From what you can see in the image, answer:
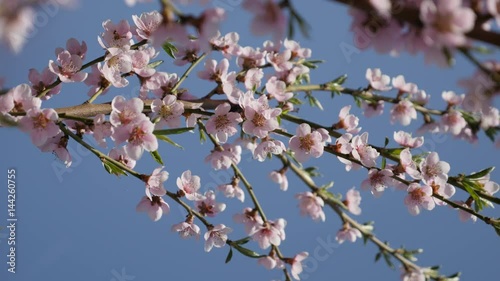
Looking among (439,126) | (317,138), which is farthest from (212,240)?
(439,126)

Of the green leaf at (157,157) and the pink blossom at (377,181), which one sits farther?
the pink blossom at (377,181)

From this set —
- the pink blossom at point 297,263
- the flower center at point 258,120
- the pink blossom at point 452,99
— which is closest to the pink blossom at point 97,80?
the flower center at point 258,120

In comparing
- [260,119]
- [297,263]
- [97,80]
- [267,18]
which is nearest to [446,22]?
[267,18]

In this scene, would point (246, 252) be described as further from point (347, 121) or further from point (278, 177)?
point (347, 121)

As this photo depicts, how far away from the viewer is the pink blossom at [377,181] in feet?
6.57

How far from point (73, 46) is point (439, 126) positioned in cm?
175

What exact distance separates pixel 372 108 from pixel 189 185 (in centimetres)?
107

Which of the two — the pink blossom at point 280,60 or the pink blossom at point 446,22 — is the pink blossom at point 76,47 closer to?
the pink blossom at point 280,60

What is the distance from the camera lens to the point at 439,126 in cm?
237

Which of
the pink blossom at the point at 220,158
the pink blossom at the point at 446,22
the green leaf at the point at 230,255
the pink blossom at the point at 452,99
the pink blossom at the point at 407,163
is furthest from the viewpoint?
the pink blossom at the point at 452,99

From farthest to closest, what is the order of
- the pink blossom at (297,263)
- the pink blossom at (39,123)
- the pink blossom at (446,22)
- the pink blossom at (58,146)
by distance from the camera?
the pink blossom at (297,263) < the pink blossom at (58,146) < the pink blossom at (39,123) < the pink blossom at (446,22)

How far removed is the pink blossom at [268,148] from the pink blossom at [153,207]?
46 cm

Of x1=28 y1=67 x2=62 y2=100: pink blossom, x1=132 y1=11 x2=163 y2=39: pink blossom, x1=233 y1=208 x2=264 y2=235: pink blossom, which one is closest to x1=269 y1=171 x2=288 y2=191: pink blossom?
x1=233 y1=208 x2=264 y2=235: pink blossom

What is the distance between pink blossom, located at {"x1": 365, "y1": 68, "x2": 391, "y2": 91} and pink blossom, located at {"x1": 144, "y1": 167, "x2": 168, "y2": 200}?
120 centimetres
